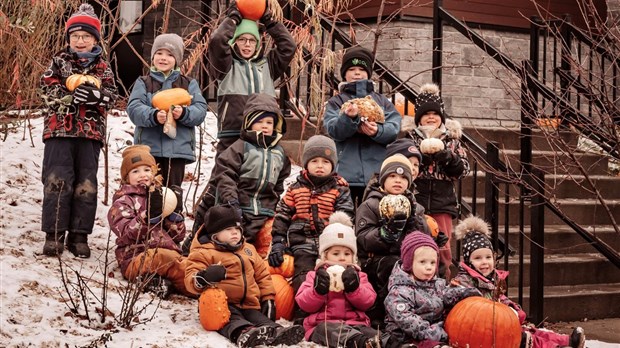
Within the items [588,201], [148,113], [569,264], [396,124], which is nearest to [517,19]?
[588,201]

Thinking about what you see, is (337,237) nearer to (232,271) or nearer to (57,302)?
(232,271)

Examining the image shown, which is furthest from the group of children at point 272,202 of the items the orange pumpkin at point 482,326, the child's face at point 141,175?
the orange pumpkin at point 482,326

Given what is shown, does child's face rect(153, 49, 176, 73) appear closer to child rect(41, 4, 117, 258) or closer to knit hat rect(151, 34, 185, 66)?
knit hat rect(151, 34, 185, 66)

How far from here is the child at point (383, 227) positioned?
6.80 meters

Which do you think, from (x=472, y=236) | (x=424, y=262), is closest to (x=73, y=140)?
(x=424, y=262)

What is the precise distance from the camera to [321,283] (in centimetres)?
639

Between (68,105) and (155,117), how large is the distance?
2.14ft

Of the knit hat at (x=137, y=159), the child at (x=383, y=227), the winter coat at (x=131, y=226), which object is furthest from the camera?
the knit hat at (x=137, y=159)

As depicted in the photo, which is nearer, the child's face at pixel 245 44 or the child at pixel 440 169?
the child at pixel 440 169

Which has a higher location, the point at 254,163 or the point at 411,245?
the point at 254,163

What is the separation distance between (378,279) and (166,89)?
2.34 meters

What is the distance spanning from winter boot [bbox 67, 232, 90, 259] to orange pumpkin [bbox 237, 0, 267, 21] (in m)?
2.14

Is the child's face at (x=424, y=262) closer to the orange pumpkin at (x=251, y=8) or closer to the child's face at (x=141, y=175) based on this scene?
the child's face at (x=141, y=175)

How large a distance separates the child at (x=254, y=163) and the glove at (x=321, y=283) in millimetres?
1045
